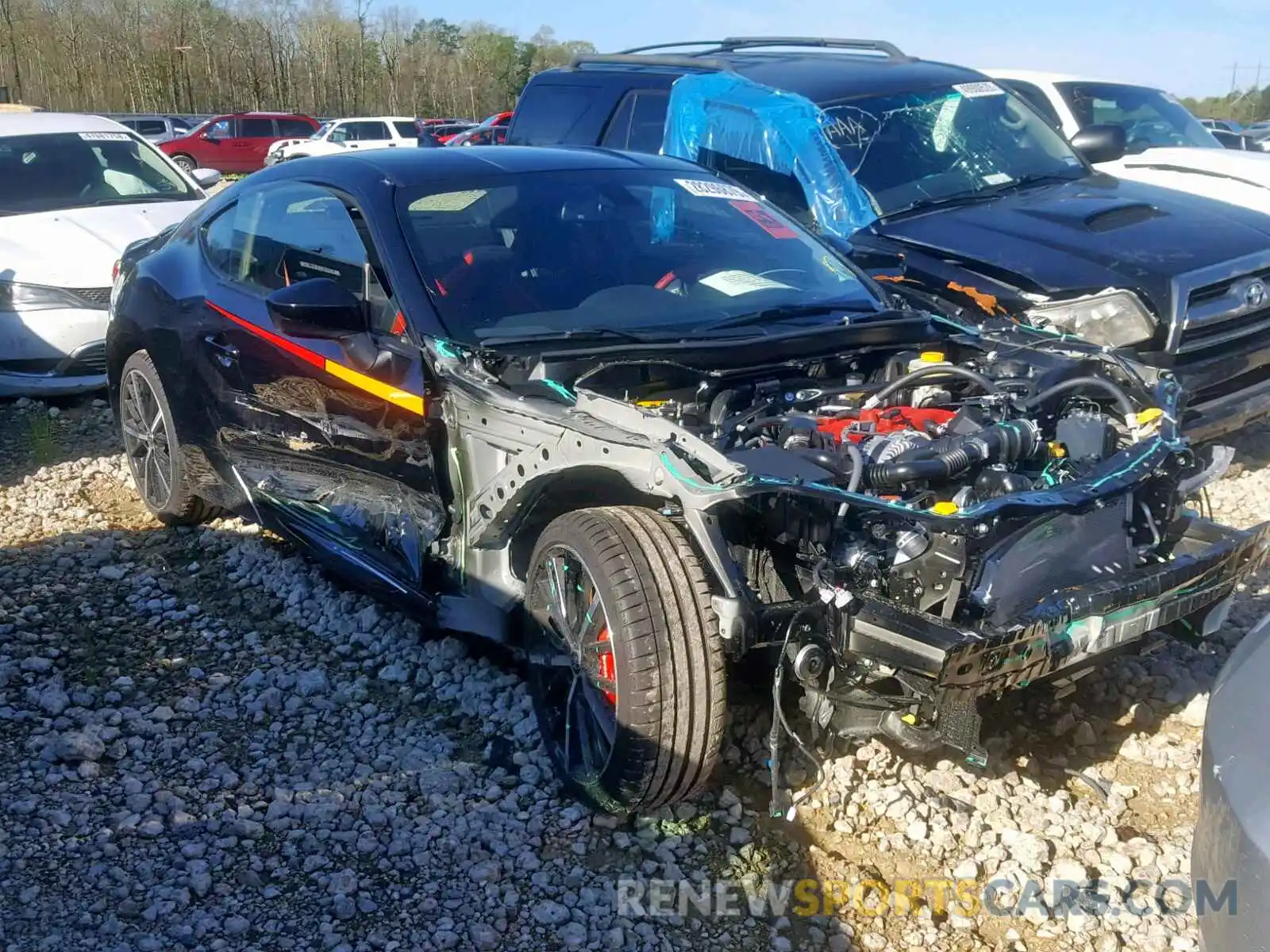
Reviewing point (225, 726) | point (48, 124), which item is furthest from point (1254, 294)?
point (48, 124)

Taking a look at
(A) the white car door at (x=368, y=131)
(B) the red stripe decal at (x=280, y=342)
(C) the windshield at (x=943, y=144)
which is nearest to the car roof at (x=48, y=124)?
(B) the red stripe decal at (x=280, y=342)

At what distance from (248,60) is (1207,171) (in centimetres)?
5011

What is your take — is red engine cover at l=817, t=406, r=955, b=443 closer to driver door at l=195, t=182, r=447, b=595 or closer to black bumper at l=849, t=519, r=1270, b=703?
black bumper at l=849, t=519, r=1270, b=703

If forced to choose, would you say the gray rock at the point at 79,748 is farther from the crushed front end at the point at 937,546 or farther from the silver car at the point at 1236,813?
the silver car at the point at 1236,813

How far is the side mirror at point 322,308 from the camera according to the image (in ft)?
12.1

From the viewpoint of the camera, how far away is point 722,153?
653 centimetres

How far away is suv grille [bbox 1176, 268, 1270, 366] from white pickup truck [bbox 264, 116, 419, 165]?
2544 cm

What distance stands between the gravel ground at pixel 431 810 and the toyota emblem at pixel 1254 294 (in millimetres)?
1602

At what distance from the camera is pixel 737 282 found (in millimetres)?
4059

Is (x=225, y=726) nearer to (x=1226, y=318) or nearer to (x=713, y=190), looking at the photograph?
(x=713, y=190)

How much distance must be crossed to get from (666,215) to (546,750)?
1961 millimetres

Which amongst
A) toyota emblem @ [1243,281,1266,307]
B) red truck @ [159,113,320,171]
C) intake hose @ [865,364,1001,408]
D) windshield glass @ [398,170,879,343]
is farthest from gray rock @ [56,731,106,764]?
red truck @ [159,113,320,171]

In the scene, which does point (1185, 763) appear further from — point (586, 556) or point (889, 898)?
point (586, 556)

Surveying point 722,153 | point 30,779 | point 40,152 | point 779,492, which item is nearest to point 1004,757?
point 779,492
